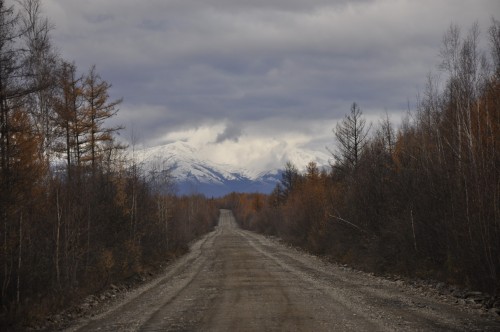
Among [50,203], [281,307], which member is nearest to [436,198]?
[281,307]

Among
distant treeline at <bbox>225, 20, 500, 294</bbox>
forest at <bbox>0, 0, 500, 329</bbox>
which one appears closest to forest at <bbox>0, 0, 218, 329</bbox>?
forest at <bbox>0, 0, 500, 329</bbox>

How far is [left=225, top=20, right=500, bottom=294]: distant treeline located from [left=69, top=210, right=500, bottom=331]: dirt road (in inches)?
89.7

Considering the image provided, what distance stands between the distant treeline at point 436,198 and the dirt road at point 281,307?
89.7 inches

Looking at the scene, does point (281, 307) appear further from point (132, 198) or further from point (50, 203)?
point (132, 198)

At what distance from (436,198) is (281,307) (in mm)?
9233

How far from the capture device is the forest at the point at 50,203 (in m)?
11.5

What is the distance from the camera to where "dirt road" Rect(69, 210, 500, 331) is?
31.0ft

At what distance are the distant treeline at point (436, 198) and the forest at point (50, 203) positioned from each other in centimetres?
1140

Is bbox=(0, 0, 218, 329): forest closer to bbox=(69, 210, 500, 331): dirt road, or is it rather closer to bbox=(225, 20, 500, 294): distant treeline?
bbox=(69, 210, 500, 331): dirt road

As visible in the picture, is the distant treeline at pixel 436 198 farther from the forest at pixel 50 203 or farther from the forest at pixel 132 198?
the forest at pixel 50 203

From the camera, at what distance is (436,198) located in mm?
17844

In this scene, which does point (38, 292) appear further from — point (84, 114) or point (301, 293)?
point (84, 114)

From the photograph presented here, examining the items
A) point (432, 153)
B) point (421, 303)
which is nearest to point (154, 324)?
point (421, 303)

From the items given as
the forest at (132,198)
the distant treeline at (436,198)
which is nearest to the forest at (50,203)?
the forest at (132,198)
